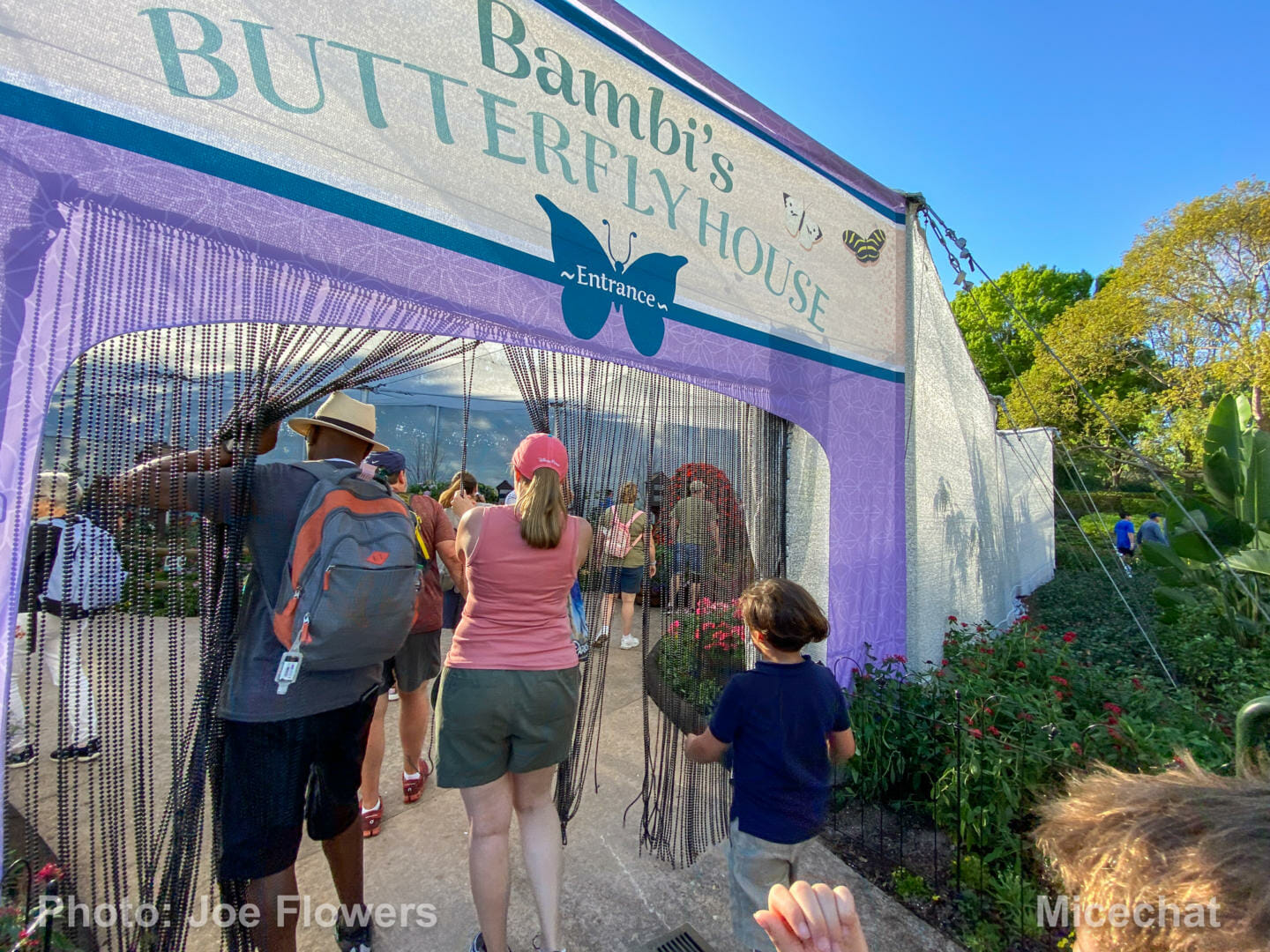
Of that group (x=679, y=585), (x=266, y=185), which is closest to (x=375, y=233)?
(x=266, y=185)

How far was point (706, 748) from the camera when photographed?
70.2 inches

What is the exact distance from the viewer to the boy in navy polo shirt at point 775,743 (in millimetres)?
1704

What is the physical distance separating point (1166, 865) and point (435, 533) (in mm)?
2479

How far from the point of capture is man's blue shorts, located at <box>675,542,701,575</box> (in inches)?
108

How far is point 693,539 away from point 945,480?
8.67 ft

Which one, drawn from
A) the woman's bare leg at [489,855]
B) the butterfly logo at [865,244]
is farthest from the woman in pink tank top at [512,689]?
the butterfly logo at [865,244]

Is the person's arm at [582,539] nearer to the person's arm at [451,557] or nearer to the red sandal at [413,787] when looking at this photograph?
the person's arm at [451,557]

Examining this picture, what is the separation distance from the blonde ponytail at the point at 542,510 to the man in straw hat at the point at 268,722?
545mm

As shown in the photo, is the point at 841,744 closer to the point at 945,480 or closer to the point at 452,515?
the point at 452,515

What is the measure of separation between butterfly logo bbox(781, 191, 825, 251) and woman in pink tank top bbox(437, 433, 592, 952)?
2042 mm

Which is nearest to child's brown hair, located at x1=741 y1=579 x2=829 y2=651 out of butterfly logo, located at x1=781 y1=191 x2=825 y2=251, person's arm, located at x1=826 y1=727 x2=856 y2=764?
person's arm, located at x1=826 y1=727 x2=856 y2=764

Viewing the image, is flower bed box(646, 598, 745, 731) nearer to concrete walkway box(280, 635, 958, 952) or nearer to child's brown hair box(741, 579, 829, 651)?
concrete walkway box(280, 635, 958, 952)

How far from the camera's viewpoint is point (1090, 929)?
34.6 inches

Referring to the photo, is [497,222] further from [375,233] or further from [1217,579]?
[1217,579]
